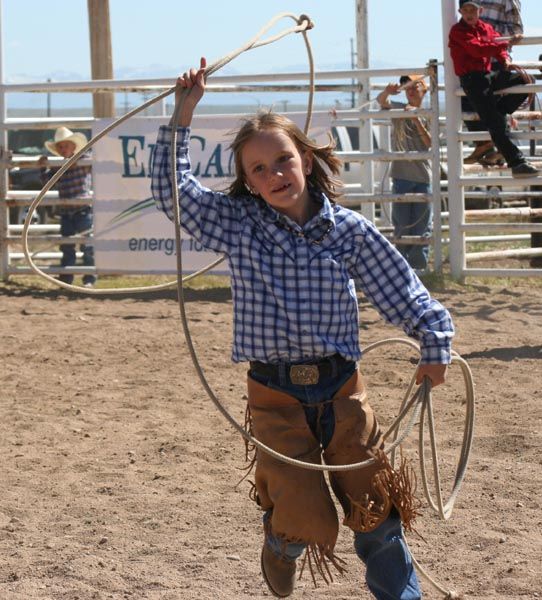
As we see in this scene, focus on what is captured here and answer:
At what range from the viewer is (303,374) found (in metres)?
3.16

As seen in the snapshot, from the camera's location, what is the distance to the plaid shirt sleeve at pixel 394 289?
125 inches

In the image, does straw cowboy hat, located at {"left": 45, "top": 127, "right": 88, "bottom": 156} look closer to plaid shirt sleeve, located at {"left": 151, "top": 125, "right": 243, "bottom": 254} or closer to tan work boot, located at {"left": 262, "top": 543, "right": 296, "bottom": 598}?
plaid shirt sleeve, located at {"left": 151, "top": 125, "right": 243, "bottom": 254}

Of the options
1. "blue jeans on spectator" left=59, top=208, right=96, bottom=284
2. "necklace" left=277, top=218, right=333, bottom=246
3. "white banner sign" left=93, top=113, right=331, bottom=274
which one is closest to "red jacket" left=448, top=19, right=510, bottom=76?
"white banner sign" left=93, top=113, right=331, bottom=274

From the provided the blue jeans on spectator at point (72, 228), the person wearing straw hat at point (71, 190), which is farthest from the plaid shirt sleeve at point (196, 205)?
the blue jeans on spectator at point (72, 228)

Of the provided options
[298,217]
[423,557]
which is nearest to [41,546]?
[423,557]

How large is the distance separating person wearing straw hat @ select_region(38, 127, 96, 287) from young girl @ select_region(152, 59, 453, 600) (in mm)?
7732

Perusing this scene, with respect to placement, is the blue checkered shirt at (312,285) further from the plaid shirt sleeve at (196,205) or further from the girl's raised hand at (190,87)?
the girl's raised hand at (190,87)

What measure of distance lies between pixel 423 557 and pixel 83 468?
1.77m

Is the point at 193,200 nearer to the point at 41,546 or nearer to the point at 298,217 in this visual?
the point at 298,217

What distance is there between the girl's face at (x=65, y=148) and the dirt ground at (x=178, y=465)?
2535 mm

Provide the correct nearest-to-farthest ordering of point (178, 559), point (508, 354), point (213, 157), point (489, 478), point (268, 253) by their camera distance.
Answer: point (268, 253), point (178, 559), point (489, 478), point (508, 354), point (213, 157)

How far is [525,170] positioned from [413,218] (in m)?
1.64

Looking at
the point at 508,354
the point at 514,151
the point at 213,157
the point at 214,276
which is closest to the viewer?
the point at 508,354

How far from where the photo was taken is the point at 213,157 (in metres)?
10.4
